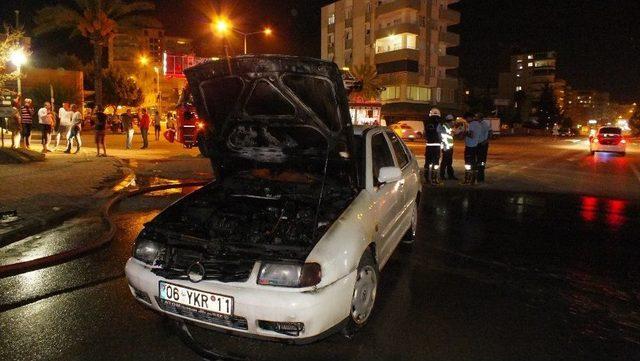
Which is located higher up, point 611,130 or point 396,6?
point 396,6

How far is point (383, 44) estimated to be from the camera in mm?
65438

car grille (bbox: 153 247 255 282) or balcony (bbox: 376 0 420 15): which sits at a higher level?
balcony (bbox: 376 0 420 15)

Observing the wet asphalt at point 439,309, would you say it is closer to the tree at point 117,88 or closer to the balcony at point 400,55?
the tree at point 117,88

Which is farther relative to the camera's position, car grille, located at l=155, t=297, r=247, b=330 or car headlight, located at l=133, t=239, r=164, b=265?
car headlight, located at l=133, t=239, r=164, b=265

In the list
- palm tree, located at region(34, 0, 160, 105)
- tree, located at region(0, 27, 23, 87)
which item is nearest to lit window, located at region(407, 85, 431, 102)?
palm tree, located at region(34, 0, 160, 105)

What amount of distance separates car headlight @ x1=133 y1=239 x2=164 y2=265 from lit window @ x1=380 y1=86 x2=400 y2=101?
61616mm

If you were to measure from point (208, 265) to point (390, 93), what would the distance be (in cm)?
6280

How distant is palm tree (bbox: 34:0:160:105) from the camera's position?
30141 millimetres

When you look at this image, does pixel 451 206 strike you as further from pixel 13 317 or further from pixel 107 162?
pixel 107 162

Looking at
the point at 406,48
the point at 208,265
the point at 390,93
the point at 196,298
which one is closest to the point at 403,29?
the point at 406,48

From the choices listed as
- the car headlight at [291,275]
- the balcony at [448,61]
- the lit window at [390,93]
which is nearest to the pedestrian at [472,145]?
the car headlight at [291,275]

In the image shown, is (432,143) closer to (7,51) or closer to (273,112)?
(273,112)

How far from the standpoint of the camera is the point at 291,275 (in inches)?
127

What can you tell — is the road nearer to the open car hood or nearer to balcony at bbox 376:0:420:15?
the open car hood
